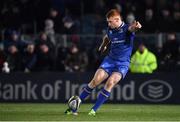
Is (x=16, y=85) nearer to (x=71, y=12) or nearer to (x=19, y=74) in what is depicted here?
(x=19, y=74)

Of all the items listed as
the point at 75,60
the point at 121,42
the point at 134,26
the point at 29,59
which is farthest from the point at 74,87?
the point at 134,26

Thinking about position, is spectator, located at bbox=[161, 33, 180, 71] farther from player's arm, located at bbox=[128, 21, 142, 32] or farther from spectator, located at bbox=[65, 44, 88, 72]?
player's arm, located at bbox=[128, 21, 142, 32]

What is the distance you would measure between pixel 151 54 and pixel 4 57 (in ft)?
15.6

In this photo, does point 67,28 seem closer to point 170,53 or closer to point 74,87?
point 74,87

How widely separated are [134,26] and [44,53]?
8.71 m

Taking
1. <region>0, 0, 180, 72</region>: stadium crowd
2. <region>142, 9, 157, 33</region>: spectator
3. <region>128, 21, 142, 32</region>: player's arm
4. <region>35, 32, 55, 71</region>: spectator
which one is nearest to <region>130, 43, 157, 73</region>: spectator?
<region>0, 0, 180, 72</region>: stadium crowd

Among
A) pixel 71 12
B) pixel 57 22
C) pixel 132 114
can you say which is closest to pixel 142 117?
pixel 132 114

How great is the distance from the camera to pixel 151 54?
21.7 meters

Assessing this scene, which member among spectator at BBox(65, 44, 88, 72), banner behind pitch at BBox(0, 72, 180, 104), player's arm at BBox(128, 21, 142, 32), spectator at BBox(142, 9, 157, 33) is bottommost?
banner behind pitch at BBox(0, 72, 180, 104)

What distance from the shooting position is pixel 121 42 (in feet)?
48.9

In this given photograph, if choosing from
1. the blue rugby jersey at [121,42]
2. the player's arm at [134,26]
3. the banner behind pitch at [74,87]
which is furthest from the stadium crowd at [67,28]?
the player's arm at [134,26]

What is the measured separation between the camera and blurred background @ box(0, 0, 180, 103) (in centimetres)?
2139

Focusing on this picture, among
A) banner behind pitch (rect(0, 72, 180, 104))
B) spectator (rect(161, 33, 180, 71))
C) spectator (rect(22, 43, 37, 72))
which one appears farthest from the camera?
spectator (rect(22, 43, 37, 72))

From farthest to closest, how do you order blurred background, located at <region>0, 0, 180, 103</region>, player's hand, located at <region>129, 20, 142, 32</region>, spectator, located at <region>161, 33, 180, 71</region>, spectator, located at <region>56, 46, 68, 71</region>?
spectator, located at <region>56, 46, 68, 71</region> < spectator, located at <region>161, 33, 180, 71</region> < blurred background, located at <region>0, 0, 180, 103</region> < player's hand, located at <region>129, 20, 142, 32</region>
